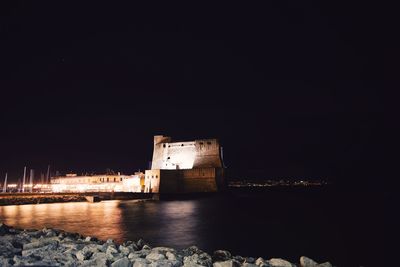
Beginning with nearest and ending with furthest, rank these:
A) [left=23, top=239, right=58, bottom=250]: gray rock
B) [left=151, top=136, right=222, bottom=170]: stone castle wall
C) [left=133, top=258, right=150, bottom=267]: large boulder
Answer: [left=133, top=258, right=150, bottom=267]: large boulder < [left=23, top=239, right=58, bottom=250]: gray rock < [left=151, top=136, right=222, bottom=170]: stone castle wall

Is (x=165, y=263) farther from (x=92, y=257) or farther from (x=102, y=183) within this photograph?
(x=102, y=183)

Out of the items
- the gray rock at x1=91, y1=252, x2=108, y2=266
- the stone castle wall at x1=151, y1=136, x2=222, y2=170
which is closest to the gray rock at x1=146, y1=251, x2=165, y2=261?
the gray rock at x1=91, y1=252, x2=108, y2=266

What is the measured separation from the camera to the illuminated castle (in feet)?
100.0

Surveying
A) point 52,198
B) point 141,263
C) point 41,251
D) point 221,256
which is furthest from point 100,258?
point 52,198

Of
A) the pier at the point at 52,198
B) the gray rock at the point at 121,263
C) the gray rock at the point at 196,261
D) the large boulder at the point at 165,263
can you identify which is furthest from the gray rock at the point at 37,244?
→ the pier at the point at 52,198

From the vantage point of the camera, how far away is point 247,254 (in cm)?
789

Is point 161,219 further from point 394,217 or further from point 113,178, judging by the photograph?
point 113,178

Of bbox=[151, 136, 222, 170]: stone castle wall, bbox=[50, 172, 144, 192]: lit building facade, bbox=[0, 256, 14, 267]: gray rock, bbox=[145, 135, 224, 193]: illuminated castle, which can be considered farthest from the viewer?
bbox=[50, 172, 144, 192]: lit building facade

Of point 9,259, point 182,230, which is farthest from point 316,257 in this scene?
point 9,259

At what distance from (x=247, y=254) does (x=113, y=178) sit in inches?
1456

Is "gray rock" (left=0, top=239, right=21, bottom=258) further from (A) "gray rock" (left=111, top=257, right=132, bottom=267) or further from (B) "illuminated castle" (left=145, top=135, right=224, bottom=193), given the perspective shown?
(B) "illuminated castle" (left=145, top=135, right=224, bottom=193)

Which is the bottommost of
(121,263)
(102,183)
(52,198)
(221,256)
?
(52,198)

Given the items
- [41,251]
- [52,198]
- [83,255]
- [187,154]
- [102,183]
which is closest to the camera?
[83,255]

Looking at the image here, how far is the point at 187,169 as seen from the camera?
3139cm
